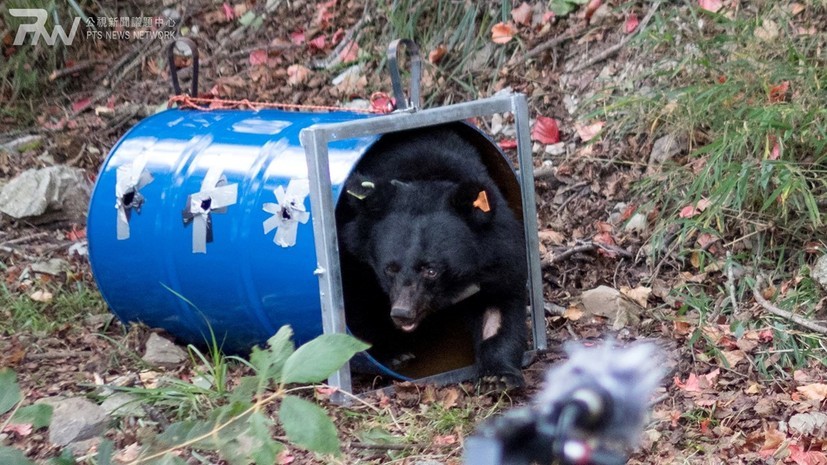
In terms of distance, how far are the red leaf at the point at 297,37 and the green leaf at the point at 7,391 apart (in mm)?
5687

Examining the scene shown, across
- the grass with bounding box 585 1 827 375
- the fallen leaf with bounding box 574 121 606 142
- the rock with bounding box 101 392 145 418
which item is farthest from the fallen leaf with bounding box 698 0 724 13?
the rock with bounding box 101 392 145 418

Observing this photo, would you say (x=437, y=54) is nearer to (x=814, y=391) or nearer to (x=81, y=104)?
(x=81, y=104)

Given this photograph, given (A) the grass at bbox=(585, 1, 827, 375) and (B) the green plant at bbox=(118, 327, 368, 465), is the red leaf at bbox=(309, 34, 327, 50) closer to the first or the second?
(A) the grass at bbox=(585, 1, 827, 375)

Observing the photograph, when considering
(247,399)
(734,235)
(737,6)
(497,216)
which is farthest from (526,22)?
(247,399)

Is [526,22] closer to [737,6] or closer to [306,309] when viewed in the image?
[737,6]

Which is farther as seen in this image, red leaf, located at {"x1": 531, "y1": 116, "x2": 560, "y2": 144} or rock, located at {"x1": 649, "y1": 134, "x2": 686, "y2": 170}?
red leaf, located at {"x1": 531, "y1": 116, "x2": 560, "y2": 144}

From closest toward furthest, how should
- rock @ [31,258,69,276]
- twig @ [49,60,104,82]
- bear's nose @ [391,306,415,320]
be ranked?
1. bear's nose @ [391,306,415,320]
2. rock @ [31,258,69,276]
3. twig @ [49,60,104,82]

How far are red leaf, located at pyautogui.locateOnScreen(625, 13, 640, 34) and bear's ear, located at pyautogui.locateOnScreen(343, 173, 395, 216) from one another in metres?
2.46

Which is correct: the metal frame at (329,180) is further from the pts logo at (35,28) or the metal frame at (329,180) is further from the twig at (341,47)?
the pts logo at (35,28)

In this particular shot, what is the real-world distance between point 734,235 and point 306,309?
73.0 inches

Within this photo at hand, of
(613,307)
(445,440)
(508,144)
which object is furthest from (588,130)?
(445,440)

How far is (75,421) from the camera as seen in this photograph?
345cm

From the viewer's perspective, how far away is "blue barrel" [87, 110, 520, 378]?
12.5ft

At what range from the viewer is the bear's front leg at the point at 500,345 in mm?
3824
